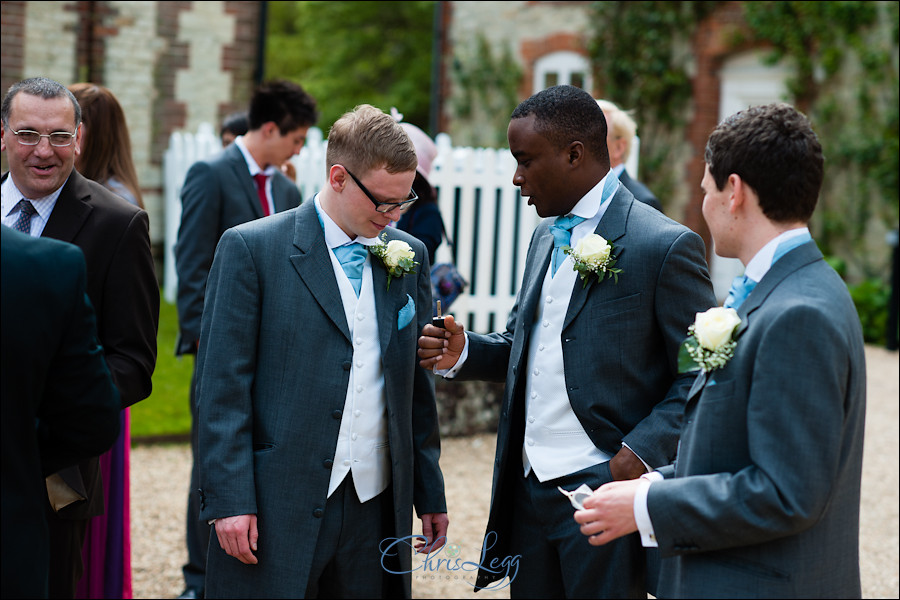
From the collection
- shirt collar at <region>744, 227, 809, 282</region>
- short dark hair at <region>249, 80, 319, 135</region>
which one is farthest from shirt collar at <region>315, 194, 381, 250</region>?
short dark hair at <region>249, 80, 319, 135</region>

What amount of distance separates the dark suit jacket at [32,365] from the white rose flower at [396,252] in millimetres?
1008

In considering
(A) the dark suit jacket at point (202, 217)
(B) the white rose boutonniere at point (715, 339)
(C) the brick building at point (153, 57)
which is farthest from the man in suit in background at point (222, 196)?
(C) the brick building at point (153, 57)

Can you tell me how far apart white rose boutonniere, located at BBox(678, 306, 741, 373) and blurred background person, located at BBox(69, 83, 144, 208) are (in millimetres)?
2566

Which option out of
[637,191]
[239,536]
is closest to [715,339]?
[239,536]

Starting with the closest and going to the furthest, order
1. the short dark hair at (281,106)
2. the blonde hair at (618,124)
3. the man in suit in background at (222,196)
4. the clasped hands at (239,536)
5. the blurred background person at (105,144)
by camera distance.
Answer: the clasped hands at (239,536), the blurred background person at (105,144), the man in suit in background at (222,196), the short dark hair at (281,106), the blonde hair at (618,124)

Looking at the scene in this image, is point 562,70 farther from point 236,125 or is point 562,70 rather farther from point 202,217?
point 202,217

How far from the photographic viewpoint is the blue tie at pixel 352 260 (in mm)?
2891

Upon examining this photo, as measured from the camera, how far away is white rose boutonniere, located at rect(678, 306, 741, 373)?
2.12 metres

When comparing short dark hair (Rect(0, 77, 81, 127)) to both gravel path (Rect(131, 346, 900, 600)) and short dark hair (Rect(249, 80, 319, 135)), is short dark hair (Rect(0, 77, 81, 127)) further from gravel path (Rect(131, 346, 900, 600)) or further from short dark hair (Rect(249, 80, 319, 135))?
gravel path (Rect(131, 346, 900, 600))

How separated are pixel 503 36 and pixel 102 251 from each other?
1398 centimetres

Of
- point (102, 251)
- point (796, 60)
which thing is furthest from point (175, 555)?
point (796, 60)

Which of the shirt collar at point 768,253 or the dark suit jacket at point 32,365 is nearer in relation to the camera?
the dark suit jacket at point 32,365

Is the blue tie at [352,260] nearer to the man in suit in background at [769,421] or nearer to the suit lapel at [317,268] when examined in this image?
the suit lapel at [317,268]

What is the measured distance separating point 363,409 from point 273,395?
0.27 meters
